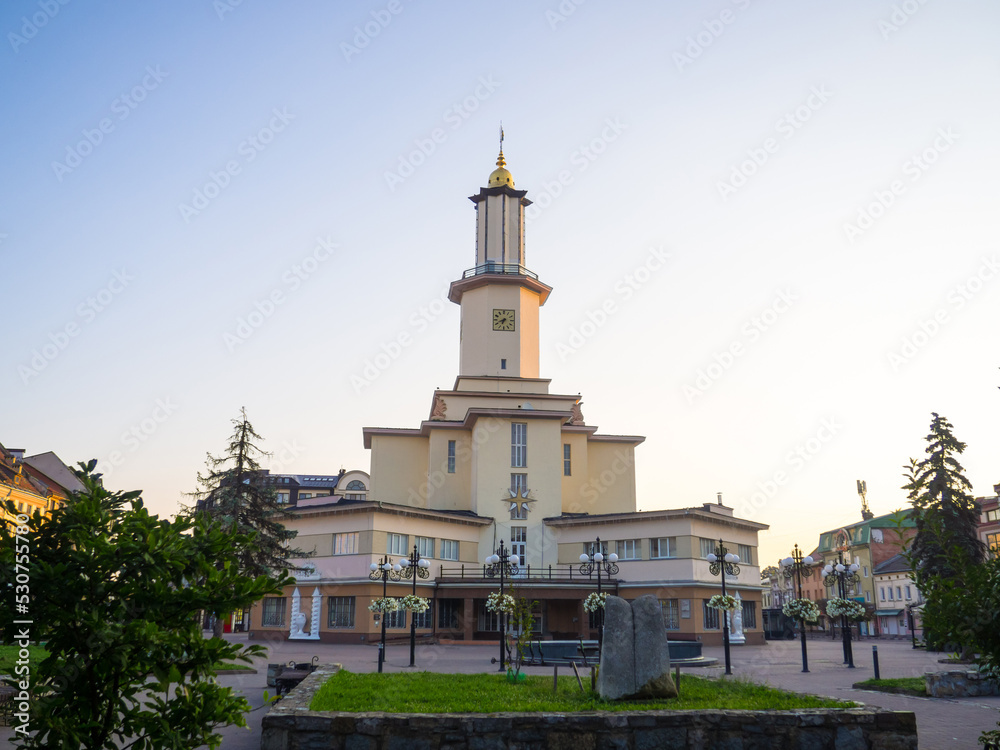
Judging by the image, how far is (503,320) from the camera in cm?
5128

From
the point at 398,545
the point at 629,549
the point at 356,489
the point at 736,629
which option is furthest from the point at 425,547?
the point at 356,489

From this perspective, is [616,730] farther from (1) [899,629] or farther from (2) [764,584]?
(1) [899,629]

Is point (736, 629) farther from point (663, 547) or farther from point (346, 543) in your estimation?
point (346, 543)

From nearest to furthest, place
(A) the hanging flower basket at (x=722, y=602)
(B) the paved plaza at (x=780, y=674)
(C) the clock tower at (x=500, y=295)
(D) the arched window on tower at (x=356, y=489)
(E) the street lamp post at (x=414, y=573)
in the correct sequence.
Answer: (B) the paved plaza at (x=780, y=674)
(E) the street lamp post at (x=414, y=573)
(A) the hanging flower basket at (x=722, y=602)
(C) the clock tower at (x=500, y=295)
(D) the arched window on tower at (x=356, y=489)

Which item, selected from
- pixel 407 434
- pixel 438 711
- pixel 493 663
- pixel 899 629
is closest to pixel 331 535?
pixel 407 434

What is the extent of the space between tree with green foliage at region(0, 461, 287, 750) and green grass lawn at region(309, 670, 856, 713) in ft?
17.5

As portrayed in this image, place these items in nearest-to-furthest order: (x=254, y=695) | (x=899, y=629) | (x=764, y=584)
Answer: (x=254, y=695) → (x=764, y=584) → (x=899, y=629)

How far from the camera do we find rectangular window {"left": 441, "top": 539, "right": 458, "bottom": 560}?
4338cm

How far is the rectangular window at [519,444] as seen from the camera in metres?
46.8

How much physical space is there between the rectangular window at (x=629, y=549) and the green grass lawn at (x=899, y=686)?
2338 centimetres

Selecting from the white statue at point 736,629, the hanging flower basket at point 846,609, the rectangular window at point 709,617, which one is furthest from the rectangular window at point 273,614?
the hanging flower basket at point 846,609

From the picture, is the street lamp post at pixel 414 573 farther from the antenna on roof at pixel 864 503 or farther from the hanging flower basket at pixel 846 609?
the antenna on roof at pixel 864 503

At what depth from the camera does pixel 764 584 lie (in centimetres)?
4638

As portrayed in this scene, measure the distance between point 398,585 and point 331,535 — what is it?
4.97m
